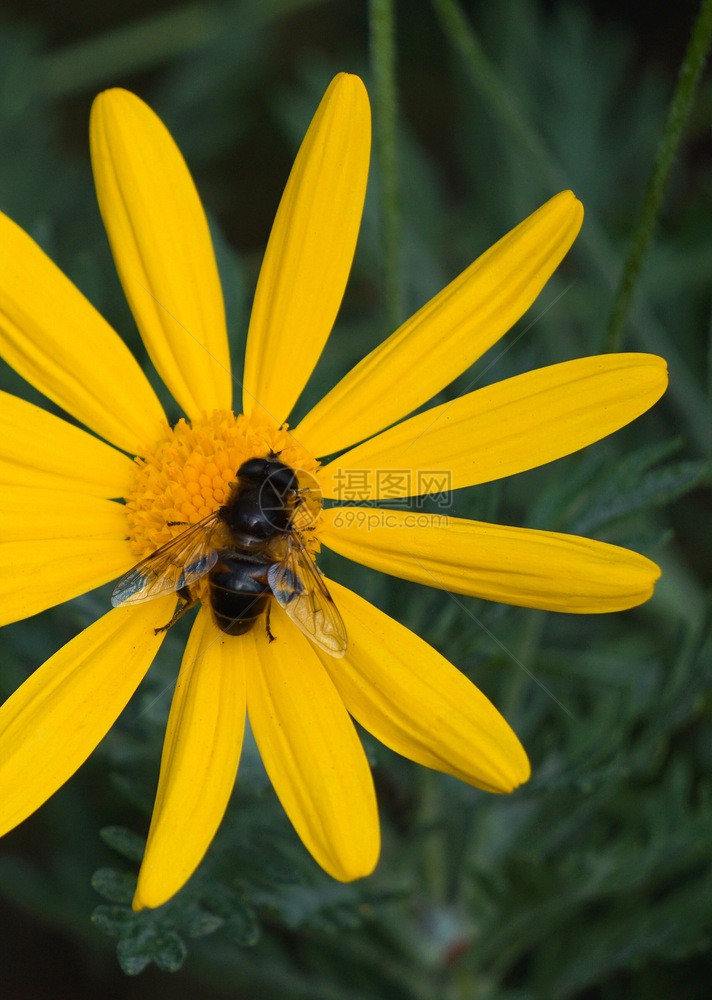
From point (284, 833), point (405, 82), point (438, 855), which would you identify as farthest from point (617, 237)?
point (284, 833)

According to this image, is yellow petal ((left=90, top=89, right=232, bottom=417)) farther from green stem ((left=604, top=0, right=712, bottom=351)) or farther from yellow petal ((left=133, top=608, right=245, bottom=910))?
green stem ((left=604, top=0, right=712, bottom=351))

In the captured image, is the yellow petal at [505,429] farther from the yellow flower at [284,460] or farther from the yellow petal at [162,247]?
the yellow petal at [162,247]

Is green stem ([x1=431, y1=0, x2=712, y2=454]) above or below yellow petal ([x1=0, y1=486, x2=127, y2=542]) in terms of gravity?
above

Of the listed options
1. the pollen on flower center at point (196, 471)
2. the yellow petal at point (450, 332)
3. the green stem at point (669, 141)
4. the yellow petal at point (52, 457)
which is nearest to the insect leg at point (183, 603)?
the pollen on flower center at point (196, 471)

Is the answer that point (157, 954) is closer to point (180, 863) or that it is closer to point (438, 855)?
point (180, 863)

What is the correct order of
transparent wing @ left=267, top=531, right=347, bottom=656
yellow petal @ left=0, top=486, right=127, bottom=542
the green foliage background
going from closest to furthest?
transparent wing @ left=267, top=531, right=347, bottom=656 < yellow petal @ left=0, top=486, right=127, bottom=542 < the green foliage background

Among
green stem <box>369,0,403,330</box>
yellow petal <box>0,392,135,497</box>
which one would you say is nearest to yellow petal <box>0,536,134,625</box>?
yellow petal <box>0,392,135,497</box>

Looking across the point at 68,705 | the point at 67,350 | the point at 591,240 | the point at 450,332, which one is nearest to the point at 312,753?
the point at 68,705
